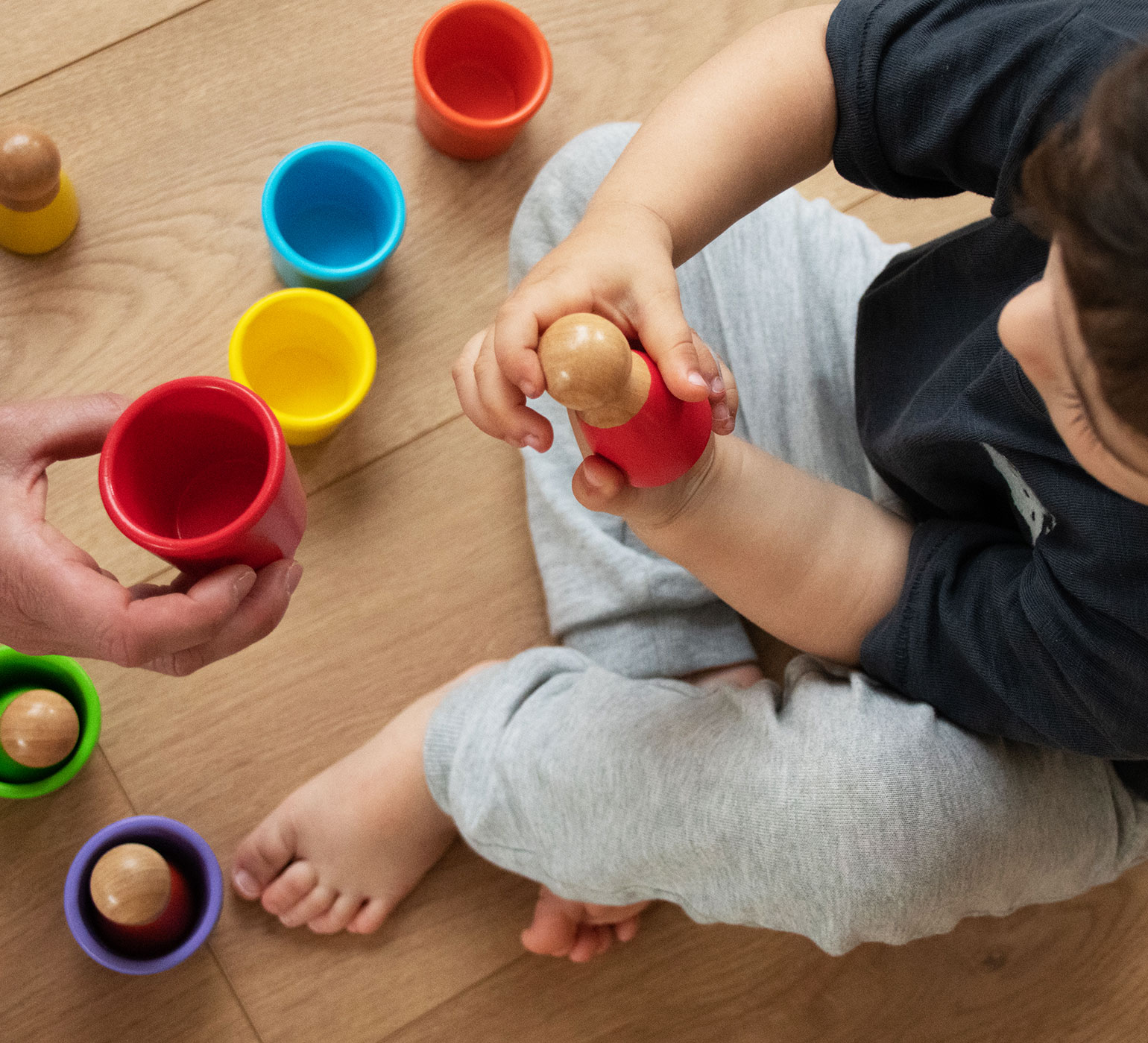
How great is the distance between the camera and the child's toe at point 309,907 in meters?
0.78

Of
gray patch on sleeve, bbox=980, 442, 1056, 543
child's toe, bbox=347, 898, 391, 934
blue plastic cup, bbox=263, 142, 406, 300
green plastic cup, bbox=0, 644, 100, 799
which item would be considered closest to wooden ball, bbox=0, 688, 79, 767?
green plastic cup, bbox=0, 644, 100, 799

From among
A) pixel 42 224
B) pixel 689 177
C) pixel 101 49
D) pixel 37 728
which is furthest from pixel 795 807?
pixel 101 49

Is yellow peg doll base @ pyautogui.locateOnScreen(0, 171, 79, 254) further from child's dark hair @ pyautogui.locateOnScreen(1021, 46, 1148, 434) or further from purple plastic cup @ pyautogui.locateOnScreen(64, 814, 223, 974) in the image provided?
child's dark hair @ pyautogui.locateOnScreen(1021, 46, 1148, 434)

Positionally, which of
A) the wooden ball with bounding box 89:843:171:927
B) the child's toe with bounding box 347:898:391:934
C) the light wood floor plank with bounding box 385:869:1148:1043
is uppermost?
the wooden ball with bounding box 89:843:171:927

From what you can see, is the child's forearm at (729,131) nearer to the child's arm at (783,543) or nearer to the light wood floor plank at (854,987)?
the child's arm at (783,543)

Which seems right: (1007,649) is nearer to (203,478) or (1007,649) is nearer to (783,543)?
(783,543)

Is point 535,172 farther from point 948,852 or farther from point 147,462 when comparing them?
point 948,852

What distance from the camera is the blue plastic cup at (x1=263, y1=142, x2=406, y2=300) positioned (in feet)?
2.56

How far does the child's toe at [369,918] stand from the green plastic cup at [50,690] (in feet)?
0.76

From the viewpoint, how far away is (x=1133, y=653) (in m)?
0.53

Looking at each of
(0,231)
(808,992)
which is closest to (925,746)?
(808,992)

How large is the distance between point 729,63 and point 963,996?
72 centimetres

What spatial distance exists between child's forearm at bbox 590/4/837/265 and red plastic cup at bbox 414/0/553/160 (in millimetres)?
254

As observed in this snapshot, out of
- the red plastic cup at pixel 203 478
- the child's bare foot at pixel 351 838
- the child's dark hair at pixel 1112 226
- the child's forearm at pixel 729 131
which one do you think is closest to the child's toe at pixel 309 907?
the child's bare foot at pixel 351 838
